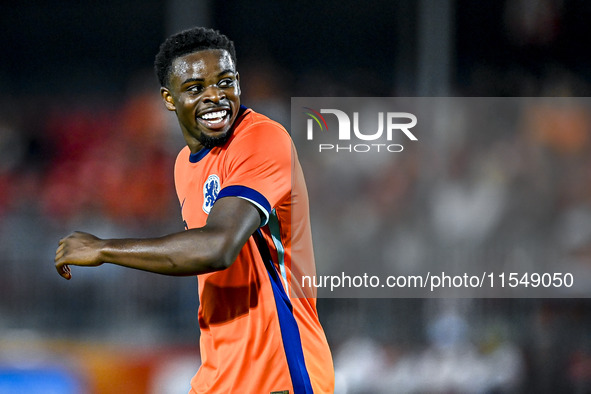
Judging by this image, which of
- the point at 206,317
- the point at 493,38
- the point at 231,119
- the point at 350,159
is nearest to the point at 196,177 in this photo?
the point at 231,119

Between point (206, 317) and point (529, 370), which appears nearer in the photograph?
point (206, 317)

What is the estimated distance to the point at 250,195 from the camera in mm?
1823

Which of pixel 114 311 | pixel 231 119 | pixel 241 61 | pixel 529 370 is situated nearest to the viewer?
pixel 231 119

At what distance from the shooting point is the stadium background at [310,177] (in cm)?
476

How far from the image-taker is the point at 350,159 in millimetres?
4945

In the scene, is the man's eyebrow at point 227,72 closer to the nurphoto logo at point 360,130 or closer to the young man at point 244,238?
the young man at point 244,238

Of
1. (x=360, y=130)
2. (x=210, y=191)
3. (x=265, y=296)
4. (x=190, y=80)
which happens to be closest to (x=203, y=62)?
(x=190, y=80)

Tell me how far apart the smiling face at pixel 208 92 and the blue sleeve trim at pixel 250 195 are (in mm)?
262

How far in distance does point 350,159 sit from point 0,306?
2.77 metres

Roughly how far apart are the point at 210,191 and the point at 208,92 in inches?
11.3

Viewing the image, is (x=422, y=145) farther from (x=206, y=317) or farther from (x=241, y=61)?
(x=206, y=317)

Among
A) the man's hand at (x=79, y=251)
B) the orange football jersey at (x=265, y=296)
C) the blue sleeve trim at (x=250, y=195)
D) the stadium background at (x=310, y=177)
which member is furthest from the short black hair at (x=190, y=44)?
A: the stadium background at (x=310, y=177)

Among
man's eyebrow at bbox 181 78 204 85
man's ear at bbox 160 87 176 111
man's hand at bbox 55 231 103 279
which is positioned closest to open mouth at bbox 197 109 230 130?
man's eyebrow at bbox 181 78 204 85

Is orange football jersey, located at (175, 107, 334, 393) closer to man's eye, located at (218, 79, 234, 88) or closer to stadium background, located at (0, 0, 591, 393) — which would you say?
man's eye, located at (218, 79, 234, 88)
